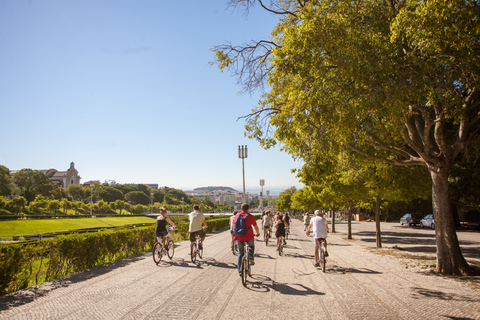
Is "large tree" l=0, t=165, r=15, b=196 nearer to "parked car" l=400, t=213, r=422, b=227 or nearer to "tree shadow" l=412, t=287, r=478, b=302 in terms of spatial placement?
"parked car" l=400, t=213, r=422, b=227

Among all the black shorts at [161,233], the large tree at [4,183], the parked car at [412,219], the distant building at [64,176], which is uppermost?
the distant building at [64,176]

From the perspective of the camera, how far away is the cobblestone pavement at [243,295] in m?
5.59

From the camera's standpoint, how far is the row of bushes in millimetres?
7133

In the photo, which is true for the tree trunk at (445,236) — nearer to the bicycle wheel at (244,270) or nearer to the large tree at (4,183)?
the bicycle wheel at (244,270)

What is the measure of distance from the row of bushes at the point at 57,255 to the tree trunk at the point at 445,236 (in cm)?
1075

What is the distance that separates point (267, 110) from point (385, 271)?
6.74 meters

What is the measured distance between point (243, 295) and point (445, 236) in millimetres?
6877

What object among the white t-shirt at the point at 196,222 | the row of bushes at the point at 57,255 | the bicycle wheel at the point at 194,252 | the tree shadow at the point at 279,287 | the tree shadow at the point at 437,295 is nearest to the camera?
the tree shadow at the point at 437,295

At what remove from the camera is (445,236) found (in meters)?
9.73

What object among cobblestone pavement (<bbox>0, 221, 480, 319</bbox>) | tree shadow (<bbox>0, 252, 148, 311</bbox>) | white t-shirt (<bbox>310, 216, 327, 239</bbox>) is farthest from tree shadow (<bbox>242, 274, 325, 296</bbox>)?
tree shadow (<bbox>0, 252, 148, 311</bbox>)

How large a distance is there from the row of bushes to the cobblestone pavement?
1.56 feet

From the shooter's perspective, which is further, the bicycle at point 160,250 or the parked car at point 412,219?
the parked car at point 412,219

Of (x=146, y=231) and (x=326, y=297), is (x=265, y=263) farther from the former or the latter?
(x=146, y=231)

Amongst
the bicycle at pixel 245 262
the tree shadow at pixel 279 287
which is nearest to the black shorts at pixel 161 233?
the tree shadow at pixel 279 287
